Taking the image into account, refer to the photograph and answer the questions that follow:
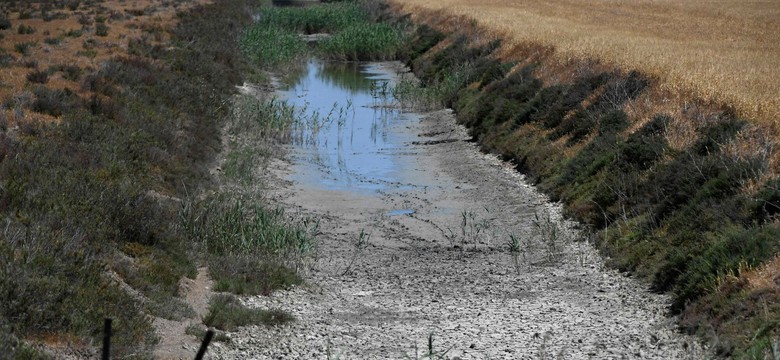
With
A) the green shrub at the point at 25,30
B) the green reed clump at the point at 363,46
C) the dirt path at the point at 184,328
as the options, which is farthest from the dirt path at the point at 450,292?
the green reed clump at the point at 363,46

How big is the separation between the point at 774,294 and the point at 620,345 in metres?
2.01

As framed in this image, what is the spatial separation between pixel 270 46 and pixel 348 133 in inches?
718

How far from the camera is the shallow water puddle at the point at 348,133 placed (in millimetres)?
26797

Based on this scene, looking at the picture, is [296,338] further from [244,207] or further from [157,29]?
[157,29]

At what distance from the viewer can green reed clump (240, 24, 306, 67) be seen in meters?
48.8

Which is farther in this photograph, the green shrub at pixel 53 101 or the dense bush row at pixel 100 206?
the green shrub at pixel 53 101

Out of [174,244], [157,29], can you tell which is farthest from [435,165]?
[157,29]

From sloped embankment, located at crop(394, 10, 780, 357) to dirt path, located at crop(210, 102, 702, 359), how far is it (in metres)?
0.59

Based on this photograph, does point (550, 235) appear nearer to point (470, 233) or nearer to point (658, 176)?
point (470, 233)

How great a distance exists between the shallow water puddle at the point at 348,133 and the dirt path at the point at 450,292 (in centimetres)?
136

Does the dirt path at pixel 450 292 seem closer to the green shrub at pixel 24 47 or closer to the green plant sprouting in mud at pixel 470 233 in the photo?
the green plant sprouting in mud at pixel 470 233

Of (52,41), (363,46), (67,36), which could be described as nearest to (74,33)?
(67,36)

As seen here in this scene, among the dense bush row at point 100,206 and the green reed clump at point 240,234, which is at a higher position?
the dense bush row at point 100,206

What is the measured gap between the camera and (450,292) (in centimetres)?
1658
